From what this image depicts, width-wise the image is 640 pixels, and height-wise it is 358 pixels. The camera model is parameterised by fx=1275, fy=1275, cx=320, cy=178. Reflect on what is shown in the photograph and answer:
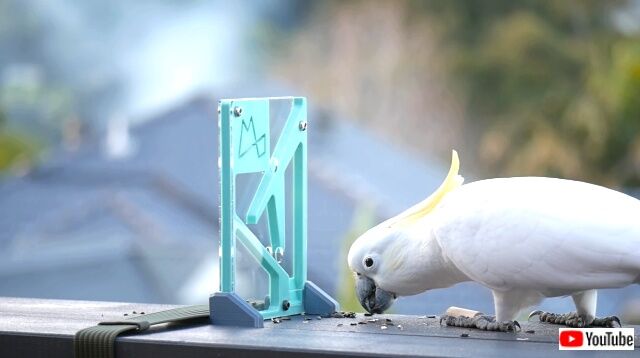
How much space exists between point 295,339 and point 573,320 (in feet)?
1.75

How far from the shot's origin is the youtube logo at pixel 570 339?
2.06 meters

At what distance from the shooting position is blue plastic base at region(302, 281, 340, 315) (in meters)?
2.56

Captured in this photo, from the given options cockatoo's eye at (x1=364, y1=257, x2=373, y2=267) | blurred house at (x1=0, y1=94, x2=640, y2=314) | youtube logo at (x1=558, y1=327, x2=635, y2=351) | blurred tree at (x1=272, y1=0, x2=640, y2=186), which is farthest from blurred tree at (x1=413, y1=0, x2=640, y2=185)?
youtube logo at (x1=558, y1=327, x2=635, y2=351)

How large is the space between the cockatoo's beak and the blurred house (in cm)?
512

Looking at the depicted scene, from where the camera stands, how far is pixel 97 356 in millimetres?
2236

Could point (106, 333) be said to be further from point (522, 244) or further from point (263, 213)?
point (522, 244)

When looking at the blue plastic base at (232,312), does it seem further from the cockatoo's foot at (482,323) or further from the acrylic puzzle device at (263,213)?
the cockatoo's foot at (482,323)

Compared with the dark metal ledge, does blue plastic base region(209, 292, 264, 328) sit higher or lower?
higher

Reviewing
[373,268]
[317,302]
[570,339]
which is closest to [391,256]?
[373,268]

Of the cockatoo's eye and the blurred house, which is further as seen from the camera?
the blurred house

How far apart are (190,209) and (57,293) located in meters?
1.50

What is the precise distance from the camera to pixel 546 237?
2172 millimetres

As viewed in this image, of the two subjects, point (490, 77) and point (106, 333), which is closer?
point (106, 333)

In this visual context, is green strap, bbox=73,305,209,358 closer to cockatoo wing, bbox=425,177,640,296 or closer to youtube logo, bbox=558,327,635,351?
cockatoo wing, bbox=425,177,640,296
